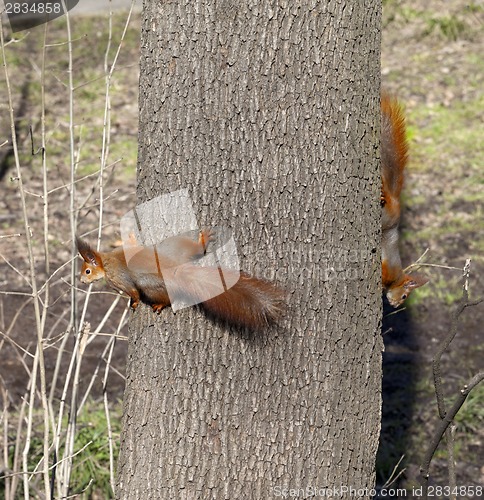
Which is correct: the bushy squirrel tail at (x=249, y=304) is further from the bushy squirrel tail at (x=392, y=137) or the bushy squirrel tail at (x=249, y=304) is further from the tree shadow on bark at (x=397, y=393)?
the tree shadow on bark at (x=397, y=393)

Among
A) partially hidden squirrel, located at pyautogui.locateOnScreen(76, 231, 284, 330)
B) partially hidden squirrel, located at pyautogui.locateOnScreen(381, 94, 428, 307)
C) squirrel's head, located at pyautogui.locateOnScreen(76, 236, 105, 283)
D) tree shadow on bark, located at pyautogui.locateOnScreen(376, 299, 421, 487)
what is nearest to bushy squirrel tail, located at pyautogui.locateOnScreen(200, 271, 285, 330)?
partially hidden squirrel, located at pyautogui.locateOnScreen(76, 231, 284, 330)

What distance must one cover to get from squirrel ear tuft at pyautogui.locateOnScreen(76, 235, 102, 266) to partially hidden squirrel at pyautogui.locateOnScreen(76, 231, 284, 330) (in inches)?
1.7

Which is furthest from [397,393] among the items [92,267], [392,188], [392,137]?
[92,267]

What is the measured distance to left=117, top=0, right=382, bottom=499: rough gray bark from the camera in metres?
2.15

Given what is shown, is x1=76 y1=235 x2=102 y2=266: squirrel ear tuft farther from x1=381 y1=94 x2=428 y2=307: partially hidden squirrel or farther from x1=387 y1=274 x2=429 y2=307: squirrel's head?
x1=387 y1=274 x2=429 y2=307: squirrel's head

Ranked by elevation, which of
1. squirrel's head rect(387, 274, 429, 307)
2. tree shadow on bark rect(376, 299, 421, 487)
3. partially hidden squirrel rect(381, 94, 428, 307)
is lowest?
tree shadow on bark rect(376, 299, 421, 487)

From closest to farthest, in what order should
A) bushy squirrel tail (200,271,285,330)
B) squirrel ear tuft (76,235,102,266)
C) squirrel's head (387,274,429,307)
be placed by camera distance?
bushy squirrel tail (200,271,285,330)
squirrel ear tuft (76,235,102,266)
squirrel's head (387,274,429,307)

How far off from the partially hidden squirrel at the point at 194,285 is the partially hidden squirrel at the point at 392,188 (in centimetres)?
105

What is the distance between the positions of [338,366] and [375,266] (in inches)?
13.0

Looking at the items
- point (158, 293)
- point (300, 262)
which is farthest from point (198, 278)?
point (300, 262)

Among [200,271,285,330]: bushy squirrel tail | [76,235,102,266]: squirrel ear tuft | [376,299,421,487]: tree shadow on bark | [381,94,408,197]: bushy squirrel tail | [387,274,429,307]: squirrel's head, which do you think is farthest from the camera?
[376,299,421,487]: tree shadow on bark

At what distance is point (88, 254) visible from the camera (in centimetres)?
247

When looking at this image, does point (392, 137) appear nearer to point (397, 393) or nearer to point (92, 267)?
point (92, 267)

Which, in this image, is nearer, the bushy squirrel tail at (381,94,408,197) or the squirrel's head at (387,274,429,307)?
the bushy squirrel tail at (381,94,408,197)
